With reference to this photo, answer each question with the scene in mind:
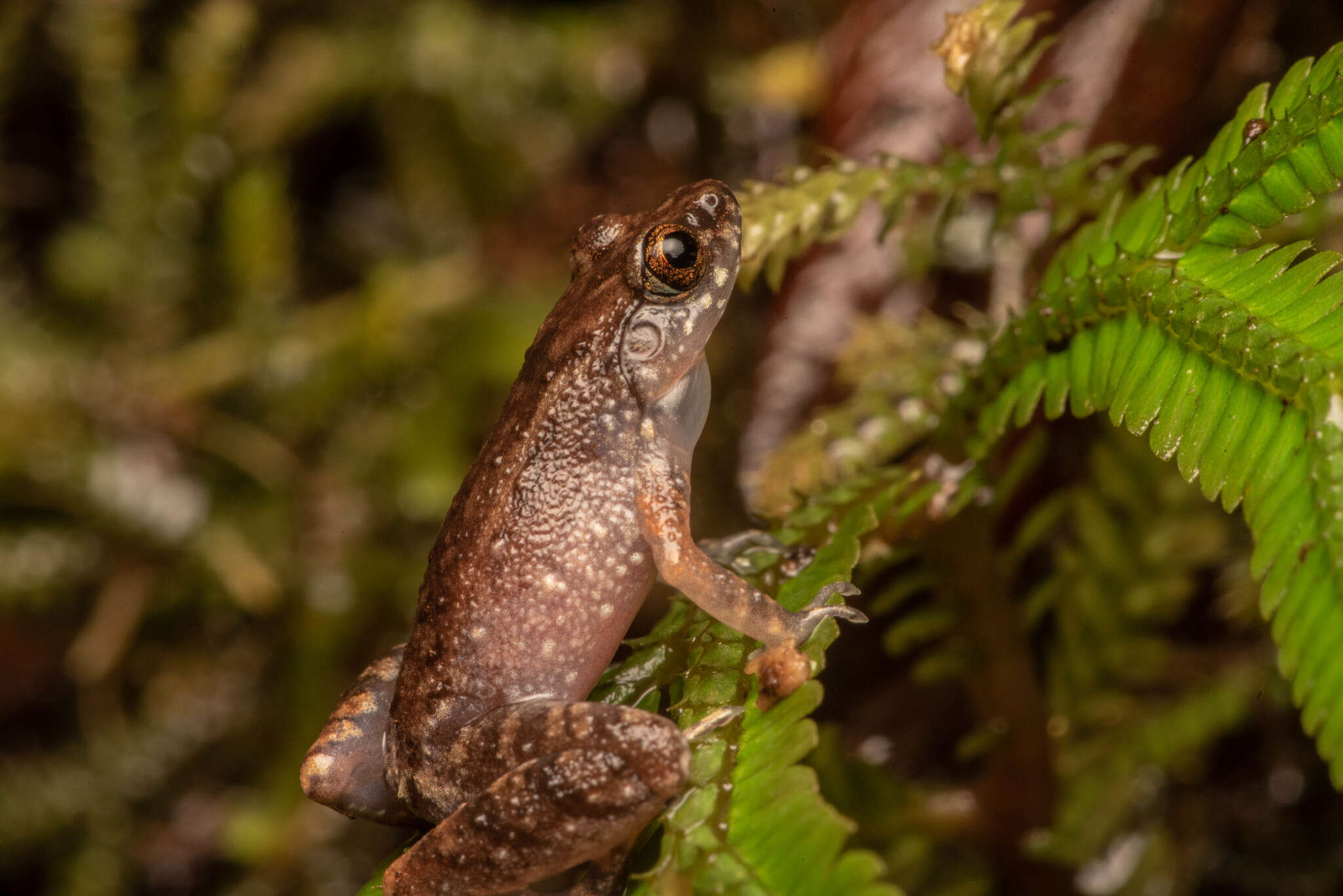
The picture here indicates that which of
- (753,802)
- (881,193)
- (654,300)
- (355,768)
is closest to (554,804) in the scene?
(753,802)

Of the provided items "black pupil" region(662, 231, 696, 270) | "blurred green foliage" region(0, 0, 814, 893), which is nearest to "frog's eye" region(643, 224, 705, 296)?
"black pupil" region(662, 231, 696, 270)

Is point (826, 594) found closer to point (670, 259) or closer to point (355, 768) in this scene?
point (670, 259)

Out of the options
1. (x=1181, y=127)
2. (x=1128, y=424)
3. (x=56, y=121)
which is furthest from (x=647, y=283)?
(x=56, y=121)

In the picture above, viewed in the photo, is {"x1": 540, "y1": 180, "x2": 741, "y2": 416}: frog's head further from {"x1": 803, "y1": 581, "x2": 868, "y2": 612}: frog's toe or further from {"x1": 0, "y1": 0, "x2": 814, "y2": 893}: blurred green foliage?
{"x1": 0, "y1": 0, "x2": 814, "y2": 893}: blurred green foliage

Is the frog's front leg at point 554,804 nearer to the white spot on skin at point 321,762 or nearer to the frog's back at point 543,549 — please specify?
the frog's back at point 543,549

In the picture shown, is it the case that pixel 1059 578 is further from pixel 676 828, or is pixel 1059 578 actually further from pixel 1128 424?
pixel 676 828
